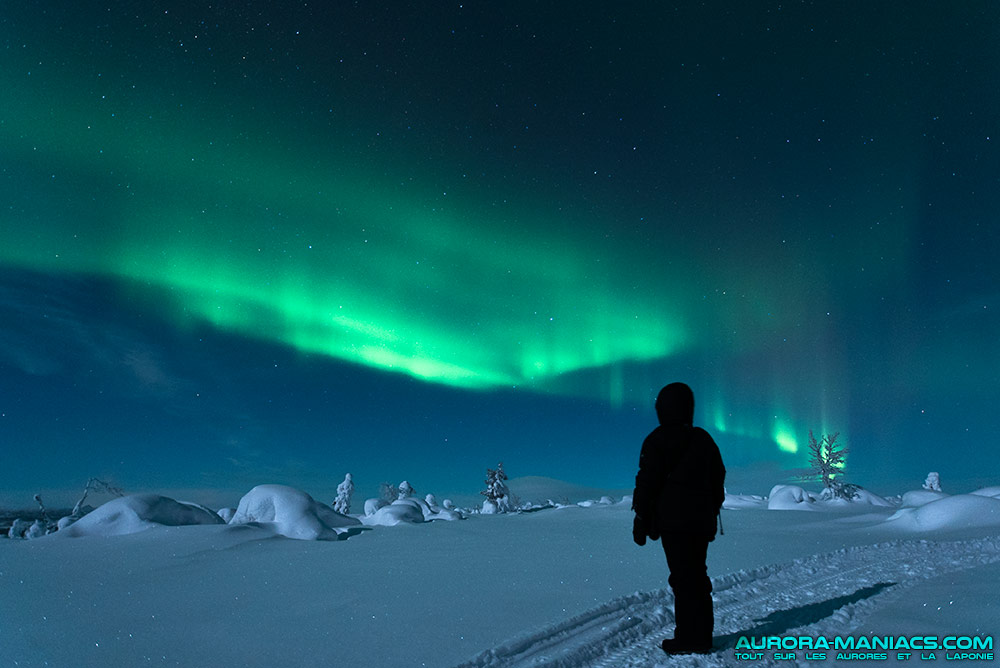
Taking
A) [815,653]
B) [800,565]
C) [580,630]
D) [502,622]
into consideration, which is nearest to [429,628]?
[502,622]

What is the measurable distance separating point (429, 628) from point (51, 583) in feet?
25.4

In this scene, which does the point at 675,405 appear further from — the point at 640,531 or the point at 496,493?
the point at 496,493

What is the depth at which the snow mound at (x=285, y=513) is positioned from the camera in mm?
14727

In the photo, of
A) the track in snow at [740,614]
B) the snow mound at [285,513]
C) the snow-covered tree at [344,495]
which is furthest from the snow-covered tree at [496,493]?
the track in snow at [740,614]

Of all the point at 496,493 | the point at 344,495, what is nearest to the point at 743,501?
the point at 496,493

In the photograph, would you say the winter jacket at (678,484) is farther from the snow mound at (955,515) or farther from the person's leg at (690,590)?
the snow mound at (955,515)

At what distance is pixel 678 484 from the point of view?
16.2ft

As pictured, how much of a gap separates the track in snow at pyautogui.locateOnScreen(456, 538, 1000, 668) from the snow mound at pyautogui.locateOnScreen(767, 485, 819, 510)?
3038 cm

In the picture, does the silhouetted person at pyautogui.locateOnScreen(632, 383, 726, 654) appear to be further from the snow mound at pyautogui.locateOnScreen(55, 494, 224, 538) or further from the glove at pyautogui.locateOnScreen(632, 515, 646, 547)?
the snow mound at pyautogui.locateOnScreen(55, 494, 224, 538)

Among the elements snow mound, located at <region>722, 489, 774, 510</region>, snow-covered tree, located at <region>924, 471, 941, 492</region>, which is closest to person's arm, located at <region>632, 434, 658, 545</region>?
snow mound, located at <region>722, 489, 774, 510</region>

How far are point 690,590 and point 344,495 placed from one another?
47.2m

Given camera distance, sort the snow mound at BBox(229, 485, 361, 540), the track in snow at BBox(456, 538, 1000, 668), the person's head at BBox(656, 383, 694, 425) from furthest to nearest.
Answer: the snow mound at BBox(229, 485, 361, 540) → the person's head at BBox(656, 383, 694, 425) → the track in snow at BBox(456, 538, 1000, 668)

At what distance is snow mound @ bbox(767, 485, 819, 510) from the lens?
3709 centimetres

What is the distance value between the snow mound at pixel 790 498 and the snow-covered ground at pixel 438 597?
24844 mm
